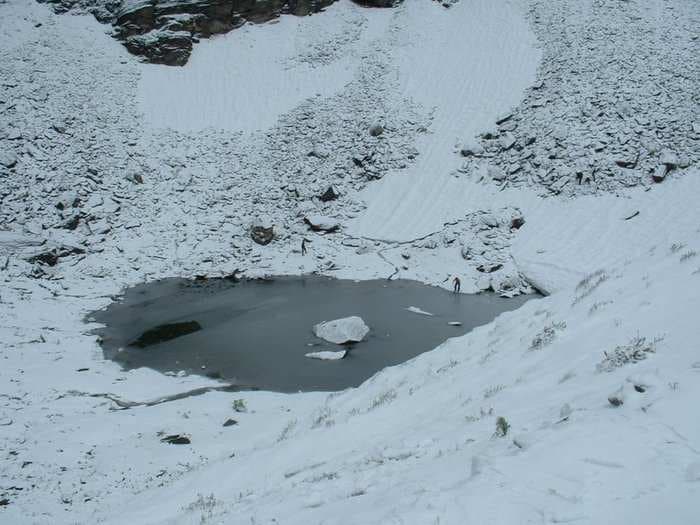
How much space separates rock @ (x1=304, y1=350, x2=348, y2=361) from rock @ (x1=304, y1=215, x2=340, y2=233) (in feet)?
38.0

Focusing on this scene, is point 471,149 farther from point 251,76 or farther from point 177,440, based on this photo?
point 177,440

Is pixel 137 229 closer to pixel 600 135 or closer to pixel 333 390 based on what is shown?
pixel 333 390

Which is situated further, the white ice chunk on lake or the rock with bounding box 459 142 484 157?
the rock with bounding box 459 142 484 157

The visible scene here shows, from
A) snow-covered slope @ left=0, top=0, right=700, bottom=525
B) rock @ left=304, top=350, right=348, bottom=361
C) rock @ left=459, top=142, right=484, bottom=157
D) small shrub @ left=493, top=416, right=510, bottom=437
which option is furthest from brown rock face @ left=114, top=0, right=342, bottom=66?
small shrub @ left=493, top=416, right=510, bottom=437

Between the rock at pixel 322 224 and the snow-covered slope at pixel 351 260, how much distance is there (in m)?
0.61

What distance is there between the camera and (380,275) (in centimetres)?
2431

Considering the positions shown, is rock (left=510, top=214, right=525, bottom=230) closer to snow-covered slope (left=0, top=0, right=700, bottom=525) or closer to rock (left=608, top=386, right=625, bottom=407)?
snow-covered slope (left=0, top=0, right=700, bottom=525)

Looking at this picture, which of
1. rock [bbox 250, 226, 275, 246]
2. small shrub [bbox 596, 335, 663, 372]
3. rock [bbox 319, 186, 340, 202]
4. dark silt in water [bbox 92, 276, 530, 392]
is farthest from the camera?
rock [bbox 319, 186, 340, 202]

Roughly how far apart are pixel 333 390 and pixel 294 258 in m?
12.2

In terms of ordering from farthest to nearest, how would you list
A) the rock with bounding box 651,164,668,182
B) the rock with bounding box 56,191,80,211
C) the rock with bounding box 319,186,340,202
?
the rock with bounding box 319,186,340,202 → the rock with bounding box 651,164,668,182 → the rock with bounding box 56,191,80,211

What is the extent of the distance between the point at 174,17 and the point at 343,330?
3368 cm

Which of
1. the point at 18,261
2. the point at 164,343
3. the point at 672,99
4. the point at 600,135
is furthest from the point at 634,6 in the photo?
the point at 18,261

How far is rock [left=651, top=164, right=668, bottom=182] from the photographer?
84.4 feet

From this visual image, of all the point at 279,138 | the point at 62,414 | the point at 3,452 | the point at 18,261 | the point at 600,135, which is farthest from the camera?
the point at 279,138
